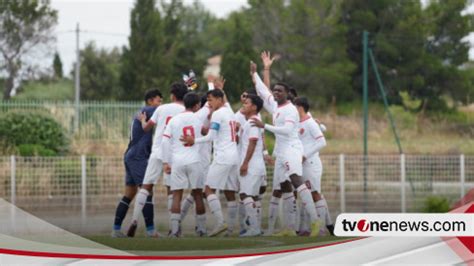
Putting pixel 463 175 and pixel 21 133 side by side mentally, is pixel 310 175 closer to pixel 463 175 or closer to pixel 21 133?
pixel 463 175

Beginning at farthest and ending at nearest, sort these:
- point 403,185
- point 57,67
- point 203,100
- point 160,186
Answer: point 57,67, point 403,185, point 160,186, point 203,100

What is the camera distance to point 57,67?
27.9 m

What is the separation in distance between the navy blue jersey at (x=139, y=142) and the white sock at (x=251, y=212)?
1.04m

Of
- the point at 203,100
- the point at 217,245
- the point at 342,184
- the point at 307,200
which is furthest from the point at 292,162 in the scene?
the point at 342,184

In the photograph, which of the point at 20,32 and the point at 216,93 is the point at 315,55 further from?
the point at 216,93

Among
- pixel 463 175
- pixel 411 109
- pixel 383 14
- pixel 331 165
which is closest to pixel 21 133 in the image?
pixel 331 165

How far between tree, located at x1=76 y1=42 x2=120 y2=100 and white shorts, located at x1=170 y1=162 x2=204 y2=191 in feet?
58.1

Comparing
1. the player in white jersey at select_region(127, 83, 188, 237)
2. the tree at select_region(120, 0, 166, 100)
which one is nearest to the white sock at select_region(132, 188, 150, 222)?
the player in white jersey at select_region(127, 83, 188, 237)

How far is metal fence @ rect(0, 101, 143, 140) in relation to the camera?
20.8 metres

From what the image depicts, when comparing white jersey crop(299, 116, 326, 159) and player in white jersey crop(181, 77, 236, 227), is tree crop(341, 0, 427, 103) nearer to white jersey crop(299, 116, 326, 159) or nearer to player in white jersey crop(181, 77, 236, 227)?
white jersey crop(299, 116, 326, 159)

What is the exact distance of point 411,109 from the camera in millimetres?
12055

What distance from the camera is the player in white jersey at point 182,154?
10789 mm

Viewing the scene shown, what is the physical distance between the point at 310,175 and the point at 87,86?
2048cm

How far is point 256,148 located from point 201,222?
2.77ft
